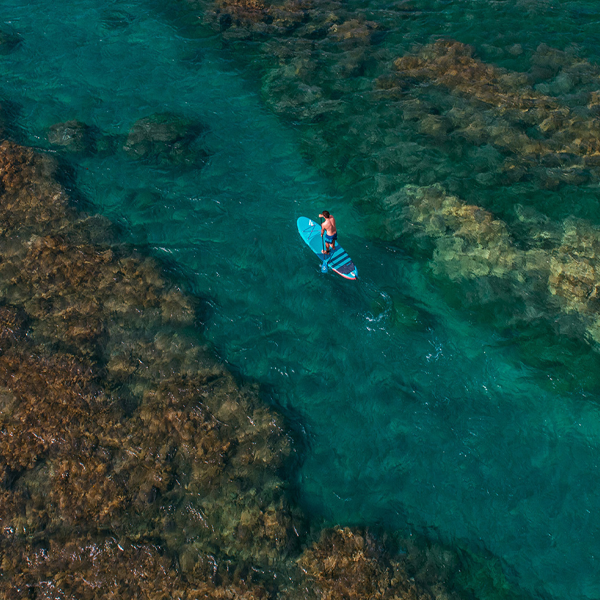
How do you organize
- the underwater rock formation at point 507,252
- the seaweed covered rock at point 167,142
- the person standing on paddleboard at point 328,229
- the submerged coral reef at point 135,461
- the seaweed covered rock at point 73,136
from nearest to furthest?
1. the submerged coral reef at point 135,461
2. the person standing on paddleboard at point 328,229
3. the underwater rock formation at point 507,252
4. the seaweed covered rock at point 167,142
5. the seaweed covered rock at point 73,136

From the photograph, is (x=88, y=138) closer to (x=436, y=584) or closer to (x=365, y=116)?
(x=365, y=116)

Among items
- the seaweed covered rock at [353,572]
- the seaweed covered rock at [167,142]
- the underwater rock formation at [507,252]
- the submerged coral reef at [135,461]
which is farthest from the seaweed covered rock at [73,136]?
the seaweed covered rock at [353,572]

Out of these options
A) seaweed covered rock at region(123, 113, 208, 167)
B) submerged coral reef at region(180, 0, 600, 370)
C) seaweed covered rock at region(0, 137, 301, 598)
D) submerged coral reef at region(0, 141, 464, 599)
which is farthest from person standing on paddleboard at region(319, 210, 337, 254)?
seaweed covered rock at region(123, 113, 208, 167)

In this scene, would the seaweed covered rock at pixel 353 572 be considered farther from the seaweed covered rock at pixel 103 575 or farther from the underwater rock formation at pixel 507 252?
the underwater rock formation at pixel 507 252

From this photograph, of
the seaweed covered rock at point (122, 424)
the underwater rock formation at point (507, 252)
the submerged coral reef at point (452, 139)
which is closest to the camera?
the seaweed covered rock at point (122, 424)

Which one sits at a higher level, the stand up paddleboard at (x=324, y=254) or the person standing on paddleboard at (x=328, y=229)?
the person standing on paddleboard at (x=328, y=229)

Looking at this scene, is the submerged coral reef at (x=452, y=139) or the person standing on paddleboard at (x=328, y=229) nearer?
the person standing on paddleboard at (x=328, y=229)

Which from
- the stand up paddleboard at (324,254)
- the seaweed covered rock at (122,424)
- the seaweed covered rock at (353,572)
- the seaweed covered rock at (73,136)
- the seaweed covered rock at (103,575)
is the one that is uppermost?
the seaweed covered rock at (73,136)
